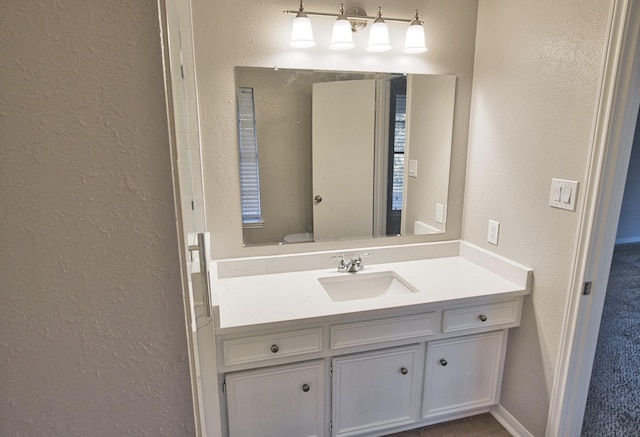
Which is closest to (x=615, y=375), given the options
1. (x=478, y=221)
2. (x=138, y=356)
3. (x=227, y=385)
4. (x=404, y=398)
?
(x=478, y=221)

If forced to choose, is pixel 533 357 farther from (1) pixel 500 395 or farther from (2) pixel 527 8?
(2) pixel 527 8

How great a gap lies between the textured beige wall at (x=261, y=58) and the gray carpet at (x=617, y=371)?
1.42 meters

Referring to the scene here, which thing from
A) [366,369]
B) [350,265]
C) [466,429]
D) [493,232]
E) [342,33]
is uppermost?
[342,33]

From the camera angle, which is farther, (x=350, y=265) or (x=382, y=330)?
(x=350, y=265)

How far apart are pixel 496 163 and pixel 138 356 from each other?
6.01ft

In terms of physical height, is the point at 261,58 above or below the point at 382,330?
above

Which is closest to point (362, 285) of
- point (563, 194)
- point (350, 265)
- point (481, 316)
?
point (350, 265)

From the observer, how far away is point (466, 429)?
1.85 m

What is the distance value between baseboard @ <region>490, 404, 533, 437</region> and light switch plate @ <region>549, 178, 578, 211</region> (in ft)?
3.49

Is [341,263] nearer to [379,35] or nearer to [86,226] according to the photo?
[379,35]

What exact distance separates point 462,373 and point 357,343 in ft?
1.99

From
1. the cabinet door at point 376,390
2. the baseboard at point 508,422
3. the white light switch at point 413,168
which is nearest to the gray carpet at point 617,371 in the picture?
the baseboard at point 508,422

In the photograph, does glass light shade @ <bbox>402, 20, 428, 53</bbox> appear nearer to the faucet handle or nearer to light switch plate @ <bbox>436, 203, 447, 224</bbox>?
light switch plate @ <bbox>436, 203, 447, 224</bbox>

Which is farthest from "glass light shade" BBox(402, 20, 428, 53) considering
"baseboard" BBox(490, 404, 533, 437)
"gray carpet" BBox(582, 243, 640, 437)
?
"gray carpet" BBox(582, 243, 640, 437)
